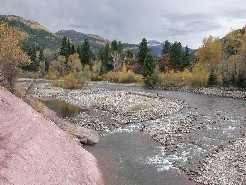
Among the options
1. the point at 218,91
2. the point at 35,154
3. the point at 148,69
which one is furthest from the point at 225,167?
the point at 148,69

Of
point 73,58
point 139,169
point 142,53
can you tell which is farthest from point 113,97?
point 142,53

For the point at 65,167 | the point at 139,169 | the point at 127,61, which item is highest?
the point at 127,61

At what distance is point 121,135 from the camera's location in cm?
3612

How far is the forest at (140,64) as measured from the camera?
120 ft

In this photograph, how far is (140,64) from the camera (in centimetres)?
11725

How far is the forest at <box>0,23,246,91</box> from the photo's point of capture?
3659 centimetres

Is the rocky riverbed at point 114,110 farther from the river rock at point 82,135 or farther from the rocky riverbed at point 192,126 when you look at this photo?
the river rock at point 82,135

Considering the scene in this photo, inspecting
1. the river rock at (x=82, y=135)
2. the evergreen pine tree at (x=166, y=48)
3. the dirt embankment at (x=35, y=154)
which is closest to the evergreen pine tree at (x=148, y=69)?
the evergreen pine tree at (x=166, y=48)

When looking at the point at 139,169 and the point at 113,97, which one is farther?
the point at 113,97

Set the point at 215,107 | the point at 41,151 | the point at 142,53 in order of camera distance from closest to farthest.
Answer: the point at 41,151 → the point at 215,107 → the point at 142,53

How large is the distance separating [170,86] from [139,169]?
61209 millimetres

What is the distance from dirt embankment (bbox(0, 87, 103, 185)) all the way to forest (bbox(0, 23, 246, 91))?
10446 millimetres

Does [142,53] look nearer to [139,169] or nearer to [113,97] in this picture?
[113,97]

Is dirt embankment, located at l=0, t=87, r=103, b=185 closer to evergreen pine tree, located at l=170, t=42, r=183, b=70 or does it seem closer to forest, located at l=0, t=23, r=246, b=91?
forest, located at l=0, t=23, r=246, b=91
